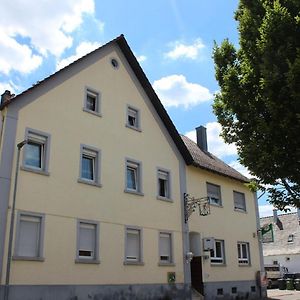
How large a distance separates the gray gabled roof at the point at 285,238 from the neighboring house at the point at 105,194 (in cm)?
2599

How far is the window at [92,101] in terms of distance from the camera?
60.5 ft

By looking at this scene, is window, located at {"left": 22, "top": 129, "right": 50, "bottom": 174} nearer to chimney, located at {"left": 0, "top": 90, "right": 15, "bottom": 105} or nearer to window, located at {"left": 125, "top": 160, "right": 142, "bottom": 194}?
chimney, located at {"left": 0, "top": 90, "right": 15, "bottom": 105}

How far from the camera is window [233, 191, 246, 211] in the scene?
26.0 metres

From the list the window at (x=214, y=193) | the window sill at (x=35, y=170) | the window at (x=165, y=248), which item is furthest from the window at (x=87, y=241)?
the window at (x=214, y=193)

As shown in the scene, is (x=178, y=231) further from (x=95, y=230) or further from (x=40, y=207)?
(x=40, y=207)

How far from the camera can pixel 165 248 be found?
1989cm

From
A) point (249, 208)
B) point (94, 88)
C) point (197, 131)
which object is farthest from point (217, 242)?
point (94, 88)

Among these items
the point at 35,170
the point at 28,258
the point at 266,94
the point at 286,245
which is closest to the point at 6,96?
the point at 35,170

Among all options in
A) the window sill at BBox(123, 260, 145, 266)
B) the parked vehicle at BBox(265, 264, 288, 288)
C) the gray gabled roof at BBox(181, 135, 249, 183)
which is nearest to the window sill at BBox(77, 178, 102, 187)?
the window sill at BBox(123, 260, 145, 266)

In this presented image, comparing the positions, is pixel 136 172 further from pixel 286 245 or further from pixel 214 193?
pixel 286 245

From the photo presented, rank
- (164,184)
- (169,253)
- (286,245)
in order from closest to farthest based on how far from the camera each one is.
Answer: (169,253) → (164,184) → (286,245)

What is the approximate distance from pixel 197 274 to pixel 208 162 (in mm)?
6457

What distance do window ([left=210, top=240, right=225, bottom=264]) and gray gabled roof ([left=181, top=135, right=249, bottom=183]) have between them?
3836 millimetres

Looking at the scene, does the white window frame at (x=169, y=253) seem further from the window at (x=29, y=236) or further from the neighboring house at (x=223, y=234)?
the window at (x=29, y=236)
